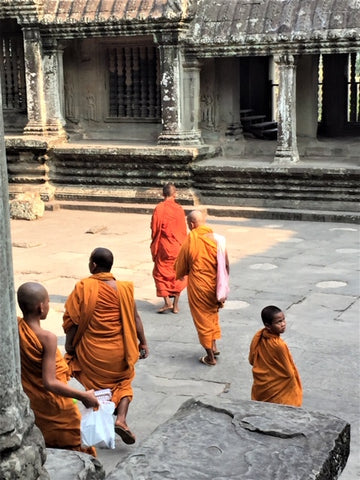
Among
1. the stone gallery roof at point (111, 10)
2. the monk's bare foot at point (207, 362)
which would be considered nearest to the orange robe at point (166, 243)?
the monk's bare foot at point (207, 362)

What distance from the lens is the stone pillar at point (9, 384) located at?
8.45ft

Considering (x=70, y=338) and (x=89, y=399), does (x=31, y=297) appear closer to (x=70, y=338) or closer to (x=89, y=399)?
(x=89, y=399)

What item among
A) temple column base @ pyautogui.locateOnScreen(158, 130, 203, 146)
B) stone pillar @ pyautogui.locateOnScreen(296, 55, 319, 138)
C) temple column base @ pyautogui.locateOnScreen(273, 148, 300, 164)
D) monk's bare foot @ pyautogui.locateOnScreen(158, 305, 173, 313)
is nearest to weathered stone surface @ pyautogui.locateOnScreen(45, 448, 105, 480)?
monk's bare foot @ pyautogui.locateOnScreen(158, 305, 173, 313)

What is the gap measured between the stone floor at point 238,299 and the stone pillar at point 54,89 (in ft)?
6.32

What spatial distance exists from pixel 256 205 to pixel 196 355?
7.17 metres

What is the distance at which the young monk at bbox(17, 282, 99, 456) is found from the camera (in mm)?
4188

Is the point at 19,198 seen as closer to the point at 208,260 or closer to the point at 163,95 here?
the point at 163,95

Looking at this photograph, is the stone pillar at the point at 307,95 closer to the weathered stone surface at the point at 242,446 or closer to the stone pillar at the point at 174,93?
the stone pillar at the point at 174,93

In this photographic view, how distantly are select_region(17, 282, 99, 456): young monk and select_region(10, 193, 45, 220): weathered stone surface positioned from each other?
9.74m

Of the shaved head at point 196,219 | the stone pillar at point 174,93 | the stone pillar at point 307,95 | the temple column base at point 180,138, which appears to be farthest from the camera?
the stone pillar at point 307,95

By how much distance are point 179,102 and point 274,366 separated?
9.61 m

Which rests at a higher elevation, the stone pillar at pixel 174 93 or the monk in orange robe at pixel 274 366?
the stone pillar at pixel 174 93

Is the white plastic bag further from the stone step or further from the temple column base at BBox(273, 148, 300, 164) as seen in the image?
the temple column base at BBox(273, 148, 300, 164)

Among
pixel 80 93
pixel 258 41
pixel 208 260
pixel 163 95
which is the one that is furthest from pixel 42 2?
pixel 208 260
